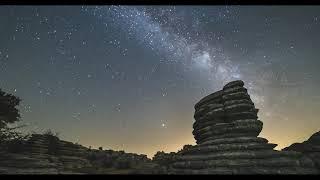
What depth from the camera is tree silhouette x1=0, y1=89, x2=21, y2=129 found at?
129 ft

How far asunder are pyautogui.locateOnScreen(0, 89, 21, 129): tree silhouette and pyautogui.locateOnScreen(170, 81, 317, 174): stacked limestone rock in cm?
2618

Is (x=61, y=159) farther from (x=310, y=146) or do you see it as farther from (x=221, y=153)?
(x=310, y=146)

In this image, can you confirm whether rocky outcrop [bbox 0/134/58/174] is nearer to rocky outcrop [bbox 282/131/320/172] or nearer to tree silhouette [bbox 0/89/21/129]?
tree silhouette [bbox 0/89/21/129]

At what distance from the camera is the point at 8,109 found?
39.8 metres

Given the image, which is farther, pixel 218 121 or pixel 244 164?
pixel 218 121

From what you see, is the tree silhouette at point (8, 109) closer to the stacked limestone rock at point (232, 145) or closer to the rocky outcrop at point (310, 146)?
the stacked limestone rock at point (232, 145)

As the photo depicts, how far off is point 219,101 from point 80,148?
69.0 ft

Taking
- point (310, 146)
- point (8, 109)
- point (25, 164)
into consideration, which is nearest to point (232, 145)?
point (310, 146)

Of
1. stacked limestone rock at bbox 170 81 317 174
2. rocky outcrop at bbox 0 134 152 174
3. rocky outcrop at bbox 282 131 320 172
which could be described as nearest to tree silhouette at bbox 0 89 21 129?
rocky outcrop at bbox 0 134 152 174
